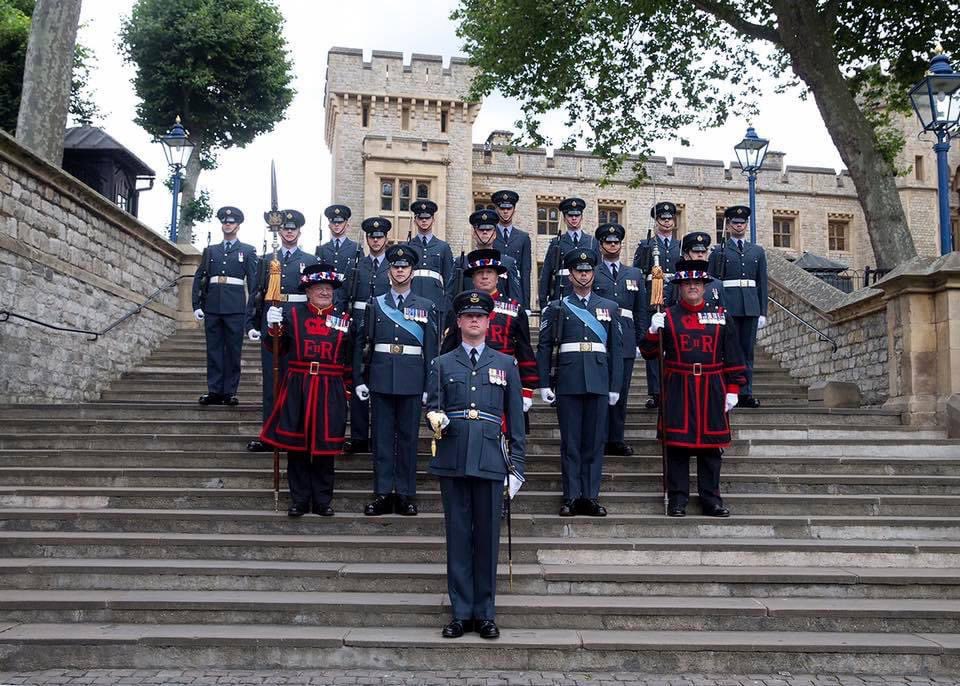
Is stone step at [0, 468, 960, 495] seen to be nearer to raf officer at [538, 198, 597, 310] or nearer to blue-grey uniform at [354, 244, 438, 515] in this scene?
blue-grey uniform at [354, 244, 438, 515]

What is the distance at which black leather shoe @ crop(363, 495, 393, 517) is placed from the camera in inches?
268

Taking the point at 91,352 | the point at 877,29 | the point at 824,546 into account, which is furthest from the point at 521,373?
the point at 877,29

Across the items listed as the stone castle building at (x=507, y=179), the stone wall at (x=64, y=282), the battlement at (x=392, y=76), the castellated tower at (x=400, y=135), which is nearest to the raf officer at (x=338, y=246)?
the stone wall at (x=64, y=282)

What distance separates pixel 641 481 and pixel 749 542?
1.23 meters

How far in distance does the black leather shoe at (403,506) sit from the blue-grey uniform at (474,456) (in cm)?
143

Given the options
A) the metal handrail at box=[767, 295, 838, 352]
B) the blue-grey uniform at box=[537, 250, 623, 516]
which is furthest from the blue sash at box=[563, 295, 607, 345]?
the metal handrail at box=[767, 295, 838, 352]

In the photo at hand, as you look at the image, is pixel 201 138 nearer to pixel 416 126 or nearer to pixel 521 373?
pixel 416 126

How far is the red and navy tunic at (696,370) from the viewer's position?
694cm

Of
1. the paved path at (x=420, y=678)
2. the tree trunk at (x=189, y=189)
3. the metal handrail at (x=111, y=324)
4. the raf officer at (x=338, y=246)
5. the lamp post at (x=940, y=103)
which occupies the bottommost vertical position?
the paved path at (x=420, y=678)

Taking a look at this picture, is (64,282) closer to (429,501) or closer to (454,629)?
(429,501)

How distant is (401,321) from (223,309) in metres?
3.35

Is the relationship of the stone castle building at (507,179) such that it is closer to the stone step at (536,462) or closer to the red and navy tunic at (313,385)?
the stone step at (536,462)

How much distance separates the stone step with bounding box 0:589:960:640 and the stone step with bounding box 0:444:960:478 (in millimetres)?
2336

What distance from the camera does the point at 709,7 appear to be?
16500 millimetres
